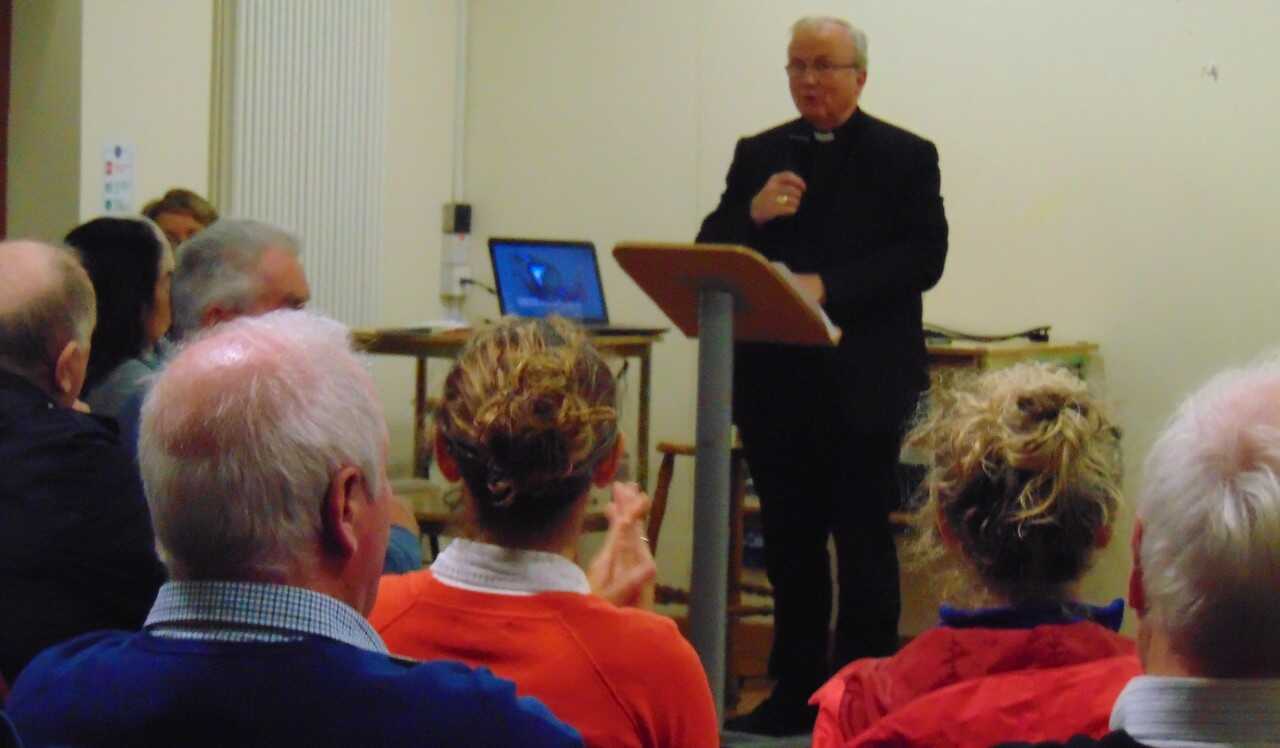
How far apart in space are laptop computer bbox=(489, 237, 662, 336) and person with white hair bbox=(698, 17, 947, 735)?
4.12 feet

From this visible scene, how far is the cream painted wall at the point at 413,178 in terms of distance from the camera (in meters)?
5.93

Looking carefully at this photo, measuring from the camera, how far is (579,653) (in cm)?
160

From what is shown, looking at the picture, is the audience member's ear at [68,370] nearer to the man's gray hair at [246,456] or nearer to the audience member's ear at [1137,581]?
the man's gray hair at [246,456]

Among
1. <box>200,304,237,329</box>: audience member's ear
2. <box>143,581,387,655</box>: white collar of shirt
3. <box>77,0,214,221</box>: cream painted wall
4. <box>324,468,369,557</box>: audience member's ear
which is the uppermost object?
<box>77,0,214,221</box>: cream painted wall

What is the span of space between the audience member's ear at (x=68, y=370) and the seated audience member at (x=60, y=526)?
0.05m

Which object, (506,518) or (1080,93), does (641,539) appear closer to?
(506,518)

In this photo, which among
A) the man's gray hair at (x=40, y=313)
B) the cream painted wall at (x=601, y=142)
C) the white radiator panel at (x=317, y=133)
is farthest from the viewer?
the cream painted wall at (x=601, y=142)

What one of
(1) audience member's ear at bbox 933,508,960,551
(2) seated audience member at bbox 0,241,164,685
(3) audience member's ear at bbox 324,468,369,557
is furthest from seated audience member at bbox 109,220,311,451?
(3) audience member's ear at bbox 324,468,369,557

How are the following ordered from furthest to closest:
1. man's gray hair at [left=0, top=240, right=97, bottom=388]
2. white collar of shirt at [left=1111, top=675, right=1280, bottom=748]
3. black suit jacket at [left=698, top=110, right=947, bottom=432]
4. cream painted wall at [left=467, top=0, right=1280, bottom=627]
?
cream painted wall at [left=467, top=0, right=1280, bottom=627] < black suit jacket at [left=698, top=110, right=947, bottom=432] < man's gray hair at [left=0, top=240, right=97, bottom=388] < white collar of shirt at [left=1111, top=675, right=1280, bottom=748]

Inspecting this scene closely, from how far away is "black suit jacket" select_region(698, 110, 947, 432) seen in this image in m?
3.71

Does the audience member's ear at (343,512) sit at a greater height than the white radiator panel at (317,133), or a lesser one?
lesser

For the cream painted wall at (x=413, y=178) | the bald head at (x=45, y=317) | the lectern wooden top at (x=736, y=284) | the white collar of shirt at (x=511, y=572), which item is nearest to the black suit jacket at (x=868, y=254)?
the lectern wooden top at (x=736, y=284)

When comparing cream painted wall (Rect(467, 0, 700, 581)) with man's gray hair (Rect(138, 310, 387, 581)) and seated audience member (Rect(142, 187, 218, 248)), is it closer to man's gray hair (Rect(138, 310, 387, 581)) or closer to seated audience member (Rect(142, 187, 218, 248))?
seated audience member (Rect(142, 187, 218, 248))

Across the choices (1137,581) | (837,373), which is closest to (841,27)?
(837,373)
